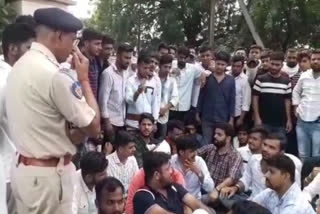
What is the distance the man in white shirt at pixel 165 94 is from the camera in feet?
22.6

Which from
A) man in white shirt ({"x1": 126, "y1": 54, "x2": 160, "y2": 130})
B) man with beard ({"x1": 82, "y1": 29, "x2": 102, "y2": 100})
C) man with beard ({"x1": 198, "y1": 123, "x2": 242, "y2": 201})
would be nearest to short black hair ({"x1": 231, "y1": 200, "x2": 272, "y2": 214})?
man with beard ({"x1": 198, "y1": 123, "x2": 242, "y2": 201})

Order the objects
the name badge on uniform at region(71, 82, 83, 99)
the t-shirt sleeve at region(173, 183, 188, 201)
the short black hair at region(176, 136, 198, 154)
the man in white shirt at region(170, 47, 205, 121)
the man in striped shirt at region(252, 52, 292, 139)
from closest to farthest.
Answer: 1. the name badge on uniform at region(71, 82, 83, 99)
2. the t-shirt sleeve at region(173, 183, 188, 201)
3. the short black hair at region(176, 136, 198, 154)
4. the man in striped shirt at region(252, 52, 292, 139)
5. the man in white shirt at region(170, 47, 205, 121)

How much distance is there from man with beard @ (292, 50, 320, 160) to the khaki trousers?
4.44 metres

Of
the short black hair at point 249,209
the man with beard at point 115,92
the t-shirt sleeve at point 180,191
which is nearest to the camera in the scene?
the short black hair at point 249,209

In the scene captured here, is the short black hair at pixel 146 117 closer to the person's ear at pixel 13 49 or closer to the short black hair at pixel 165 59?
the short black hair at pixel 165 59

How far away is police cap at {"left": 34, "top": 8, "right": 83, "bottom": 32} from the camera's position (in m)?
2.81

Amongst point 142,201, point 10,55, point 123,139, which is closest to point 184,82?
point 123,139

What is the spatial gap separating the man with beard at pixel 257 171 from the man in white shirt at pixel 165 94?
4.25 feet

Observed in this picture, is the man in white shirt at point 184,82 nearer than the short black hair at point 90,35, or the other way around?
the short black hair at point 90,35

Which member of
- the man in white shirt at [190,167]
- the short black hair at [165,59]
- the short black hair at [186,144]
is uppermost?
the short black hair at [165,59]

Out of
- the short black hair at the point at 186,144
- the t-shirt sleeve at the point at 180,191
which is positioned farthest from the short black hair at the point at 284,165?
the short black hair at the point at 186,144

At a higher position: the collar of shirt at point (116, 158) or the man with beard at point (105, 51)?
the man with beard at point (105, 51)

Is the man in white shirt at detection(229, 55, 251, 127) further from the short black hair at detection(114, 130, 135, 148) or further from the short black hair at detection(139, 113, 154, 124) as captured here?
the short black hair at detection(114, 130, 135, 148)

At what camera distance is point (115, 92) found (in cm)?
616
